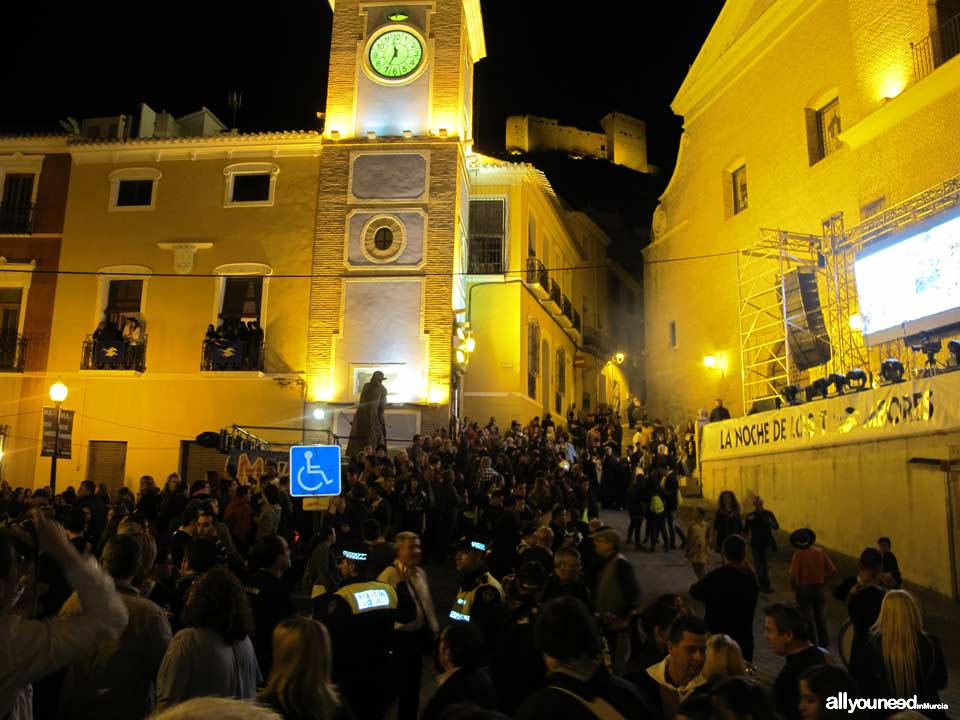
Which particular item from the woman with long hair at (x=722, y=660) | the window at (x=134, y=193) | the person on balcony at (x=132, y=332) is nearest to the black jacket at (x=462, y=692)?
the woman with long hair at (x=722, y=660)

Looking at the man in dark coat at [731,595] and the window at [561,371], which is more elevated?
the window at [561,371]

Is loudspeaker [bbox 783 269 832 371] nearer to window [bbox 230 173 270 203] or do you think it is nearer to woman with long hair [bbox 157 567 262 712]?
window [bbox 230 173 270 203]

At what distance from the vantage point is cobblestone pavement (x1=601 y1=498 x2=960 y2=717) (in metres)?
9.70

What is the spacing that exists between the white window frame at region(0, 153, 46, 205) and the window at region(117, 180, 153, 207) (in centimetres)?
277

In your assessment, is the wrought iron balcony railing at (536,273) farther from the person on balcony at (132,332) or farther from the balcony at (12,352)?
the balcony at (12,352)

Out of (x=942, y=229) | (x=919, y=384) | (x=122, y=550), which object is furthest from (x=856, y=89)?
(x=122, y=550)

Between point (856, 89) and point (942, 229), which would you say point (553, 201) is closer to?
point (856, 89)

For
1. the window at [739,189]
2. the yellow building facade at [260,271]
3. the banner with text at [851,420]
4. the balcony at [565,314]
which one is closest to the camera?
the banner with text at [851,420]

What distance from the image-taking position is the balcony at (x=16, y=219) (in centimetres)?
2602

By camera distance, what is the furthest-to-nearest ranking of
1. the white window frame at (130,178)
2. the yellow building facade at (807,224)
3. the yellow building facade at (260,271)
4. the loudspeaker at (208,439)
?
the white window frame at (130,178) < the yellow building facade at (260,271) < the loudspeaker at (208,439) < the yellow building facade at (807,224)

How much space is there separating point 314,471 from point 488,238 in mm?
20090

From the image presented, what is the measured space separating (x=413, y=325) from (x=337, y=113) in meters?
7.00

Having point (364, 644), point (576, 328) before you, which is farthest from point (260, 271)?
point (364, 644)

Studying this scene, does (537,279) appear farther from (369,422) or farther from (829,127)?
(369,422)
